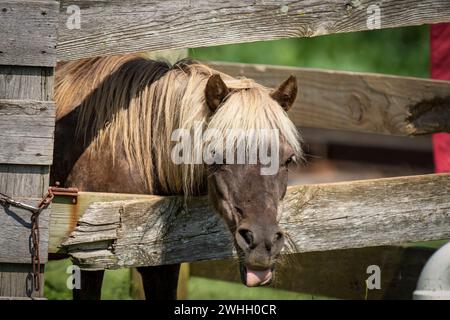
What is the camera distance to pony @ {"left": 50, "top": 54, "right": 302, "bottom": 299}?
10.9 feet

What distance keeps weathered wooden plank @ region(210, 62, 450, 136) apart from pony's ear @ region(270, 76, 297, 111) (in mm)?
1310

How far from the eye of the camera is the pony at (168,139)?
3.31 meters

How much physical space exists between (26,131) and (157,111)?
2.43 ft

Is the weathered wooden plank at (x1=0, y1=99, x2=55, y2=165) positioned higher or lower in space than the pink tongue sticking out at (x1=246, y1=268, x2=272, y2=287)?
higher

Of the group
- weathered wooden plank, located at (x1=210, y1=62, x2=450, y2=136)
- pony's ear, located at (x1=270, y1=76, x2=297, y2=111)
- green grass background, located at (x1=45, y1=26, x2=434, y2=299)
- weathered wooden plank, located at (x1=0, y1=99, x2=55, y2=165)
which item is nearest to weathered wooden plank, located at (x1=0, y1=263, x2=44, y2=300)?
weathered wooden plank, located at (x1=0, y1=99, x2=55, y2=165)

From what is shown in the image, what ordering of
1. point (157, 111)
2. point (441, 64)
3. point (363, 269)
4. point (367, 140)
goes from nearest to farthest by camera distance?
point (157, 111) → point (363, 269) → point (441, 64) → point (367, 140)

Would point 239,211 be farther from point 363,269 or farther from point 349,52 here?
point 349,52

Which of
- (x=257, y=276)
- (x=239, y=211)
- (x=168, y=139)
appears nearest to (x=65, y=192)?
(x=168, y=139)

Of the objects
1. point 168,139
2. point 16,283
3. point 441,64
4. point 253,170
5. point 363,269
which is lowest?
point 363,269

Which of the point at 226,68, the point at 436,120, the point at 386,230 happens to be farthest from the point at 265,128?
the point at 226,68

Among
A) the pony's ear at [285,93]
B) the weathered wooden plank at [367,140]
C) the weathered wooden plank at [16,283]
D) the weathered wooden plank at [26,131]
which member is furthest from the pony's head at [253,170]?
the weathered wooden plank at [367,140]

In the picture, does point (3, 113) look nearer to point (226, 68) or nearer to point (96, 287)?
point (96, 287)

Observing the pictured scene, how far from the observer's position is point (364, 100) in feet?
16.8
